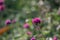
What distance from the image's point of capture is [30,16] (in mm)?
3135

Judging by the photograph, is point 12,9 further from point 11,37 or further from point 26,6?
point 11,37

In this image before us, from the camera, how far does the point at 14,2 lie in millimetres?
3662

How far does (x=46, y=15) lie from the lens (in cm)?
280

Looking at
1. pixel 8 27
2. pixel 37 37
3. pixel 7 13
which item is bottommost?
pixel 37 37

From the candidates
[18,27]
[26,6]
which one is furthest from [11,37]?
[26,6]

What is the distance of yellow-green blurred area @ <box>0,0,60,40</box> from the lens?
2.63 m

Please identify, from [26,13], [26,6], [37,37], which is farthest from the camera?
[26,6]

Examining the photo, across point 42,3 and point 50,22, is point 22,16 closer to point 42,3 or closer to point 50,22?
point 42,3

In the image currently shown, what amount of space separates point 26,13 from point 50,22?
1.91 ft

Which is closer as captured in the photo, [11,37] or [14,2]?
[11,37]

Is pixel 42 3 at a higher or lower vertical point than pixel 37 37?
higher

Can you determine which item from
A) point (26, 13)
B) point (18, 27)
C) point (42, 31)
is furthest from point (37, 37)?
Answer: point (26, 13)

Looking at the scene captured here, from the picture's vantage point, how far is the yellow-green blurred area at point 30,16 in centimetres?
263

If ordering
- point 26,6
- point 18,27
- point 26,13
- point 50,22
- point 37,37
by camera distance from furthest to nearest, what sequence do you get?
point 26,6
point 26,13
point 18,27
point 50,22
point 37,37
